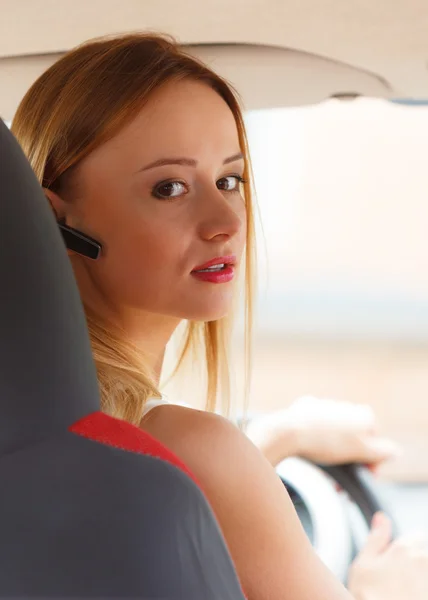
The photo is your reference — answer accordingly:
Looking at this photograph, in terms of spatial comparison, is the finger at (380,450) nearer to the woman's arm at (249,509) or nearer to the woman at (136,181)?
the woman at (136,181)

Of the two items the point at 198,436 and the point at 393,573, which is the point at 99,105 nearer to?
the point at 198,436

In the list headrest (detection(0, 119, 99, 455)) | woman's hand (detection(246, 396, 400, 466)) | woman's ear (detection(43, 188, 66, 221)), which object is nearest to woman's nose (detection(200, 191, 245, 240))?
woman's ear (detection(43, 188, 66, 221))

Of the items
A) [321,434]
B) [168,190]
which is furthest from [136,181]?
[321,434]

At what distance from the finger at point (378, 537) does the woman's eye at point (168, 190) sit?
884 mm

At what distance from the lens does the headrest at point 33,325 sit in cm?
68

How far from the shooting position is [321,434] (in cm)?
189

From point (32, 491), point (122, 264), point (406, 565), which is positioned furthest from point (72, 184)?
point (406, 565)

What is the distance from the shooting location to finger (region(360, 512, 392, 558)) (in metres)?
1.74

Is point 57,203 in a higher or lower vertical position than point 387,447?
higher

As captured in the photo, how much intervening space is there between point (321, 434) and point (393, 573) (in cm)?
35

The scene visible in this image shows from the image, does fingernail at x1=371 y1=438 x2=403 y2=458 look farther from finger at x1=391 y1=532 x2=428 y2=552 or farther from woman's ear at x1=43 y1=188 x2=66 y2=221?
woman's ear at x1=43 y1=188 x2=66 y2=221

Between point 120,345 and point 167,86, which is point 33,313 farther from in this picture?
point 167,86

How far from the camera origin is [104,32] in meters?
1.45

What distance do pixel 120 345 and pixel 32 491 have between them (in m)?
0.59
